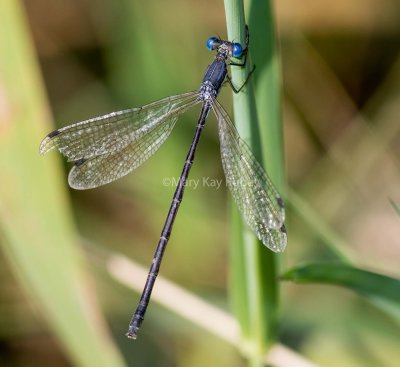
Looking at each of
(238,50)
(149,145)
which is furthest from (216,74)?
(238,50)

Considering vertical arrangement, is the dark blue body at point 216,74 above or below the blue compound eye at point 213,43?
below

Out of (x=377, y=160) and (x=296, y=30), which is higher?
(x=296, y=30)

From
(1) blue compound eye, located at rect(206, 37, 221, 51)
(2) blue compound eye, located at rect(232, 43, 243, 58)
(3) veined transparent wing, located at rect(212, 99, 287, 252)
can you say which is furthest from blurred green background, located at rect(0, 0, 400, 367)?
(2) blue compound eye, located at rect(232, 43, 243, 58)

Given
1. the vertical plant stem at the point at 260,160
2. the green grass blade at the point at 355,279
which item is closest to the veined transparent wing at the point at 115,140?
the vertical plant stem at the point at 260,160

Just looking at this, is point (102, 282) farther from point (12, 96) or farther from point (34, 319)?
point (12, 96)

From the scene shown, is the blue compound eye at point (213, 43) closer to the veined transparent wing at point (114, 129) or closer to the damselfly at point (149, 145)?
the damselfly at point (149, 145)

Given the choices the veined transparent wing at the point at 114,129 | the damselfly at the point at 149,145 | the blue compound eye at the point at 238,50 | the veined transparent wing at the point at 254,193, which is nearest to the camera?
the blue compound eye at the point at 238,50

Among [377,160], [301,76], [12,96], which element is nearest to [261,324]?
[12,96]
